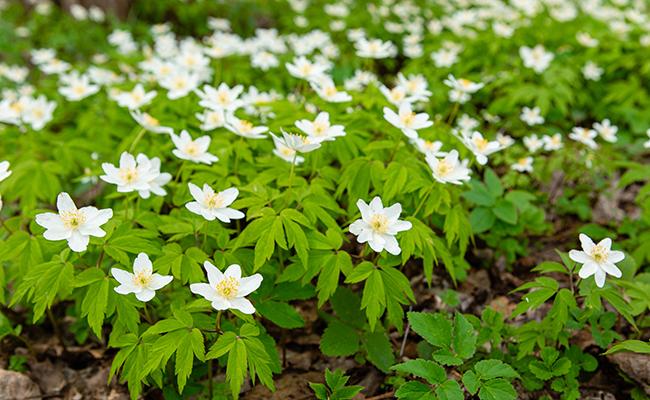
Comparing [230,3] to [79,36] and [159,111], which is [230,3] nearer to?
[79,36]

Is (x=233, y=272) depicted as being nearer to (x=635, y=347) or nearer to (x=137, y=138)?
(x=137, y=138)

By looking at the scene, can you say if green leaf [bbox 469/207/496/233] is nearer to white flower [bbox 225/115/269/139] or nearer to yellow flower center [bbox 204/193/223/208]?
white flower [bbox 225/115/269/139]

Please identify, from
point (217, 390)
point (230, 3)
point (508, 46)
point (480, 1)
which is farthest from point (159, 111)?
point (480, 1)

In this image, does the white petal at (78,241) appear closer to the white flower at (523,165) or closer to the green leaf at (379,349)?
the green leaf at (379,349)

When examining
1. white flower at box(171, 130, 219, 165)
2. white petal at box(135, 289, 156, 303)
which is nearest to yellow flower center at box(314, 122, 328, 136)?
white flower at box(171, 130, 219, 165)

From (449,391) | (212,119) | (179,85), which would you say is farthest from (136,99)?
(449,391)
